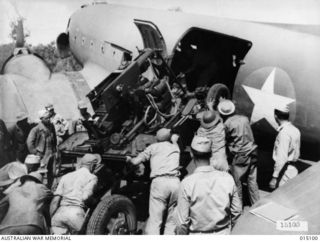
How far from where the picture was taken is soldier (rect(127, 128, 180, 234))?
573cm

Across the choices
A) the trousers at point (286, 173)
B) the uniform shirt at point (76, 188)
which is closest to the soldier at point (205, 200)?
the uniform shirt at point (76, 188)

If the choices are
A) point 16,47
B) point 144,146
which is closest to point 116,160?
point 144,146

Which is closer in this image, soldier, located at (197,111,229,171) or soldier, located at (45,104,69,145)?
soldier, located at (197,111,229,171)

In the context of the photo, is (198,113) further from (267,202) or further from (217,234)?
(217,234)

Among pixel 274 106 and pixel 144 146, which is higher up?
pixel 274 106

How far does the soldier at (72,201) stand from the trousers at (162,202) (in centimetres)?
100

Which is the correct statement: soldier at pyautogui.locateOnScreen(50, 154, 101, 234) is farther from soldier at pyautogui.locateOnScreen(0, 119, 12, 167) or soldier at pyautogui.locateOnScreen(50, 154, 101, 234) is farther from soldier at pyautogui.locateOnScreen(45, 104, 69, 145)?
soldier at pyautogui.locateOnScreen(45, 104, 69, 145)

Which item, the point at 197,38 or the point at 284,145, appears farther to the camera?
the point at 197,38

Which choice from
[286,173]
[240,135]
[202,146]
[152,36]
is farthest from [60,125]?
[202,146]

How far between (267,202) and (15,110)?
637 centimetres

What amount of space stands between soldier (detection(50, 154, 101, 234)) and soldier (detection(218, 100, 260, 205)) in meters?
2.70

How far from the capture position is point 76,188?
5.29m

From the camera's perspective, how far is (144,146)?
22.2ft

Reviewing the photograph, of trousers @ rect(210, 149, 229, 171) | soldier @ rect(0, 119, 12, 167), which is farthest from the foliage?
trousers @ rect(210, 149, 229, 171)
